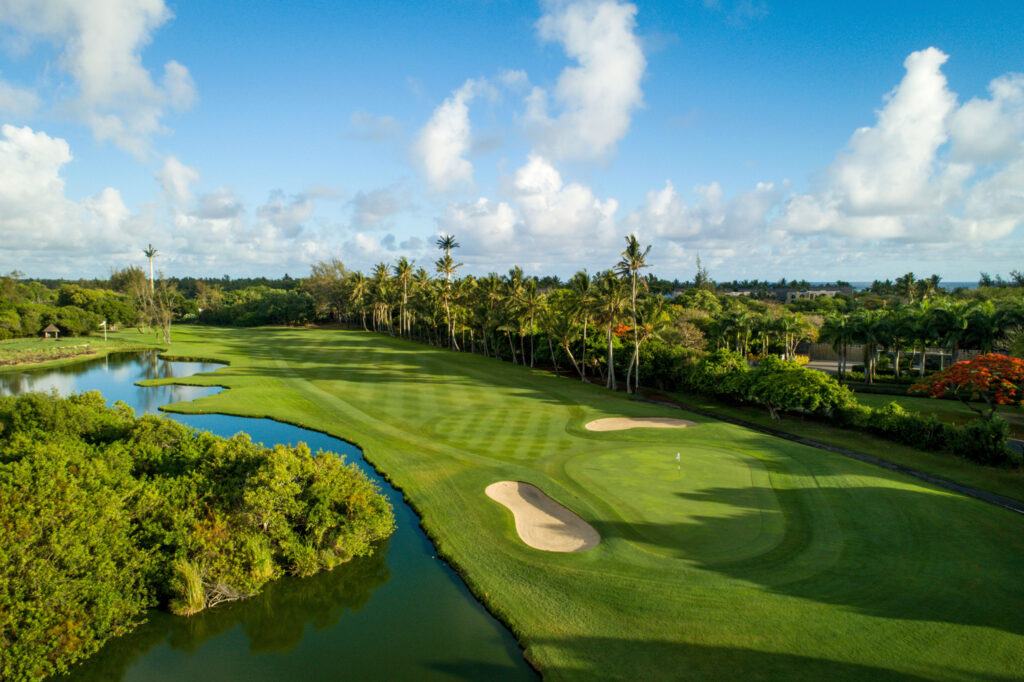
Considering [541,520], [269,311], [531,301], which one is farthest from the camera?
[269,311]

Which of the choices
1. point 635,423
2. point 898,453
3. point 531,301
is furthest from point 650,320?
point 898,453

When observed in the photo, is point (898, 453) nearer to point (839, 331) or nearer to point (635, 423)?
point (635, 423)

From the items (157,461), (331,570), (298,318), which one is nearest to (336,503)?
(331,570)

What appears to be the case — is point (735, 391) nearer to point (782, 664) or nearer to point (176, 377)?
point (782, 664)

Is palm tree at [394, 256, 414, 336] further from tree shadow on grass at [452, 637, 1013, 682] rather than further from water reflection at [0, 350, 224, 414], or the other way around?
tree shadow on grass at [452, 637, 1013, 682]

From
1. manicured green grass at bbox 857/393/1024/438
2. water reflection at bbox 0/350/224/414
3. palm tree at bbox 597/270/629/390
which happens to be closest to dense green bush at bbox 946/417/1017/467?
manicured green grass at bbox 857/393/1024/438
